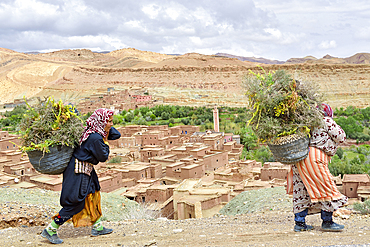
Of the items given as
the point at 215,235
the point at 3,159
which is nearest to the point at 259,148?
the point at 3,159

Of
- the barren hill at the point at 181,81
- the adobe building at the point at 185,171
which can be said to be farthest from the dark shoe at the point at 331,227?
the barren hill at the point at 181,81

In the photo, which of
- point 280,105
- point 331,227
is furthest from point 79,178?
point 331,227

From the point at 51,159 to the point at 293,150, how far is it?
2.83m

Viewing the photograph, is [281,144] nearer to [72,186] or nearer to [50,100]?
[72,186]

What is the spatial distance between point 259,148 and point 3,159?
20.6m

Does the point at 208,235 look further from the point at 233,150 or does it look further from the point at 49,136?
the point at 233,150

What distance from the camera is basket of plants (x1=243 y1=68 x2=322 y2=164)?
3922 mm

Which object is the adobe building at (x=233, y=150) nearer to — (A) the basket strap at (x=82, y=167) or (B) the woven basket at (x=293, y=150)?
(B) the woven basket at (x=293, y=150)

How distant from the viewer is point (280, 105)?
13.0ft

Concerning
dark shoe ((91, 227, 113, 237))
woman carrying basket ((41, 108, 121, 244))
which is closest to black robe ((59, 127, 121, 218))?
woman carrying basket ((41, 108, 121, 244))

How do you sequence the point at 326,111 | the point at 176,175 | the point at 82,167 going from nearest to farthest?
1. the point at 82,167
2. the point at 326,111
3. the point at 176,175

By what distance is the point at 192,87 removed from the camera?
2736 inches

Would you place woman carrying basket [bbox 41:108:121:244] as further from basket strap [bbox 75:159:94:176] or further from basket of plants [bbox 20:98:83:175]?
basket of plants [bbox 20:98:83:175]

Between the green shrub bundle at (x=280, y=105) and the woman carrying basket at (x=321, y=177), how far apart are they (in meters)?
0.21
